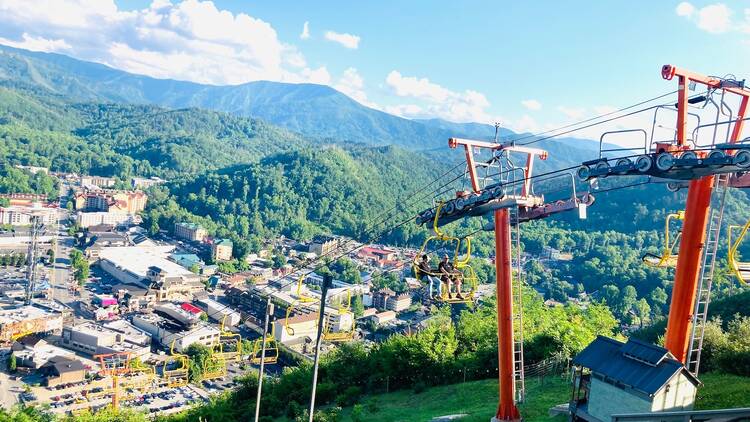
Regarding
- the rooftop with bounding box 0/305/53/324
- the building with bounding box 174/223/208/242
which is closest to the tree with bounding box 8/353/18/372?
the rooftop with bounding box 0/305/53/324

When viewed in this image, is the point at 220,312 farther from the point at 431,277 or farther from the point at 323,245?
the point at 431,277

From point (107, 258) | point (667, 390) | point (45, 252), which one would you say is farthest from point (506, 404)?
point (45, 252)

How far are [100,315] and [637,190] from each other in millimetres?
81237

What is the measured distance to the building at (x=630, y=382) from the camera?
342 inches

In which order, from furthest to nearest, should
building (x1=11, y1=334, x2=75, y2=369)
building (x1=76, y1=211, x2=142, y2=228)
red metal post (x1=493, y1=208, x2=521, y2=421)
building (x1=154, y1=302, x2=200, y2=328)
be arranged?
building (x1=76, y1=211, x2=142, y2=228), building (x1=154, y1=302, x2=200, y2=328), building (x1=11, y1=334, x2=75, y2=369), red metal post (x1=493, y1=208, x2=521, y2=421)

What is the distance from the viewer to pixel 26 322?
40844 mm

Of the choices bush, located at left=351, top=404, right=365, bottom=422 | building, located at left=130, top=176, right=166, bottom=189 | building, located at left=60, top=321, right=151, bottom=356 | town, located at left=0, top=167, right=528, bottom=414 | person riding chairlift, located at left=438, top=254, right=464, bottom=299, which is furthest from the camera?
building, located at left=130, top=176, right=166, bottom=189

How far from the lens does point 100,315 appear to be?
4575 centimetres

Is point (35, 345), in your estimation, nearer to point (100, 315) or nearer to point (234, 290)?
point (100, 315)

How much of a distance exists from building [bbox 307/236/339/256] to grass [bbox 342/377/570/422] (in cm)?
6109

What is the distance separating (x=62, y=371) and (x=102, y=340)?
5539 mm

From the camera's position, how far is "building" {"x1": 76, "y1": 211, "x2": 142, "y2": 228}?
85188 millimetres

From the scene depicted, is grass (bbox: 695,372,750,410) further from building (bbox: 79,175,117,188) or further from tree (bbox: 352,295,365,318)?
building (bbox: 79,175,117,188)

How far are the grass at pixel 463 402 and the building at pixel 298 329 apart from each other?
24828mm
